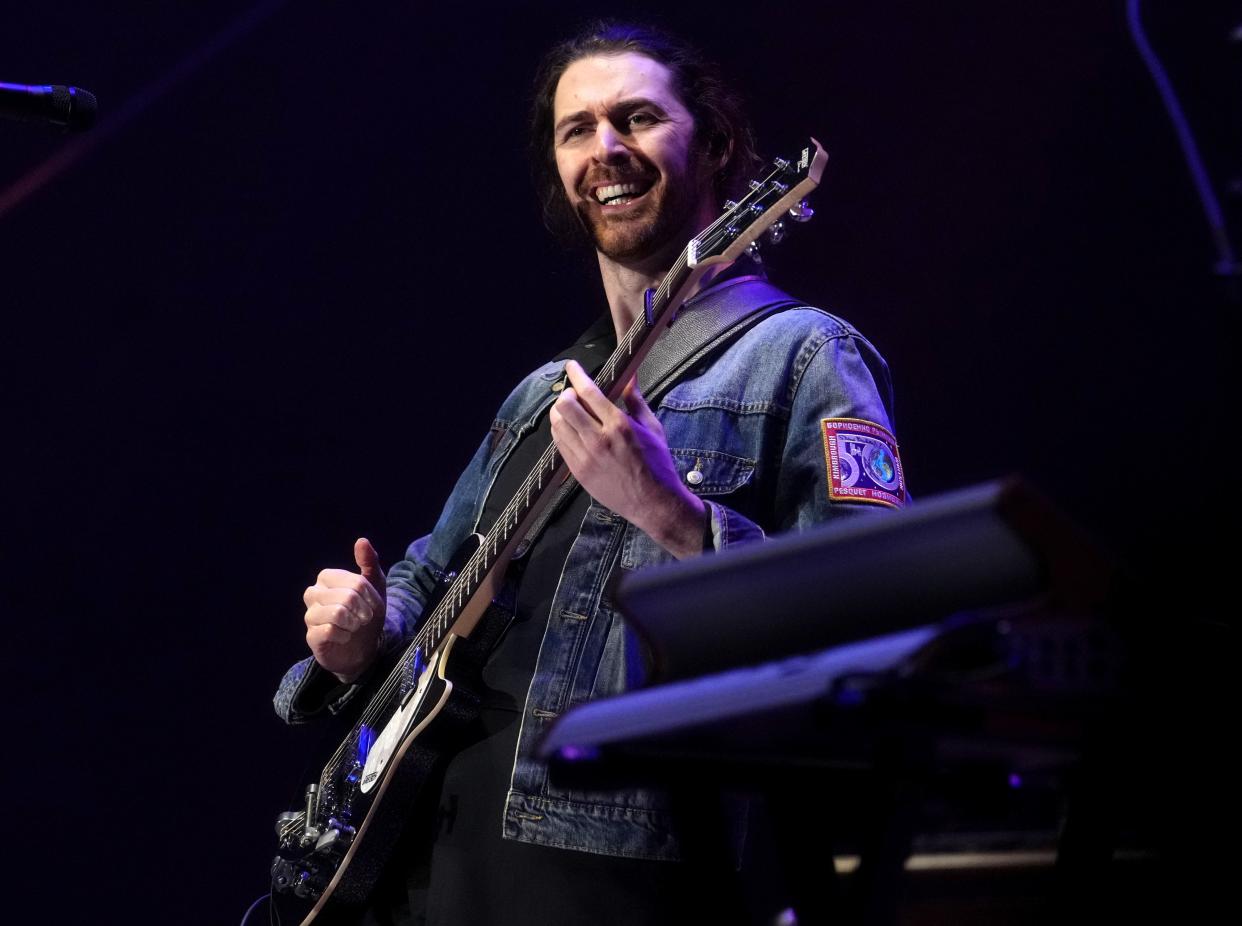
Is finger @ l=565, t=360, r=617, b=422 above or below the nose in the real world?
below

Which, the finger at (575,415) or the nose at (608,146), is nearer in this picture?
the finger at (575,415)

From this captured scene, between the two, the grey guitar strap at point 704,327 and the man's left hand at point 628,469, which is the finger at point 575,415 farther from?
the grey guitar strap at point 704,327

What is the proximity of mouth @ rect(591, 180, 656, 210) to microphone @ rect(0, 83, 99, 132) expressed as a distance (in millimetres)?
904

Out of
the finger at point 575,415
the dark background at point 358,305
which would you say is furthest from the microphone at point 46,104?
the dark background at point 358,305

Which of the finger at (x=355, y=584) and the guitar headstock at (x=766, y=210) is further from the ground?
the guitar headstock at (x=766, y=210)

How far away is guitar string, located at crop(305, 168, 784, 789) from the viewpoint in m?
2.13

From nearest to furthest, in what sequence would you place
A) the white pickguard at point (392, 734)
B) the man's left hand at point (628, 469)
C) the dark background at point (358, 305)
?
the man's left hand at point (628, 469), the white pickguard at point (392, 734), the dark background at point (358, 305)

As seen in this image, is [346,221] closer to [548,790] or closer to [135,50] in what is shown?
[135,50]

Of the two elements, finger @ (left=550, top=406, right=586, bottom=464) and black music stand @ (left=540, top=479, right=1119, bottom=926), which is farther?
finger @ (left=550, top=406, right=586, bottom=464)

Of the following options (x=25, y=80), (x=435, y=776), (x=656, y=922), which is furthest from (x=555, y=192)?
(x=656, y=922)

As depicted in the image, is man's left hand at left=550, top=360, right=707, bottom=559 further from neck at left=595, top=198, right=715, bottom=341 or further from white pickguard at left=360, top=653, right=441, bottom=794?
neck at left=595, top=198, right=715, bottom=341

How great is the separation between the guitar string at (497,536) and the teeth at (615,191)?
0.29 m

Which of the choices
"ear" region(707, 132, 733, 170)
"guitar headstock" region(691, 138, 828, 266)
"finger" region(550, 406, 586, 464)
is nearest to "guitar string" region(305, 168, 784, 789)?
"guitar headstock" region(691, 138, 828, 266)

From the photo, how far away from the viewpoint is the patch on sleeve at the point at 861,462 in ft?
6.36
